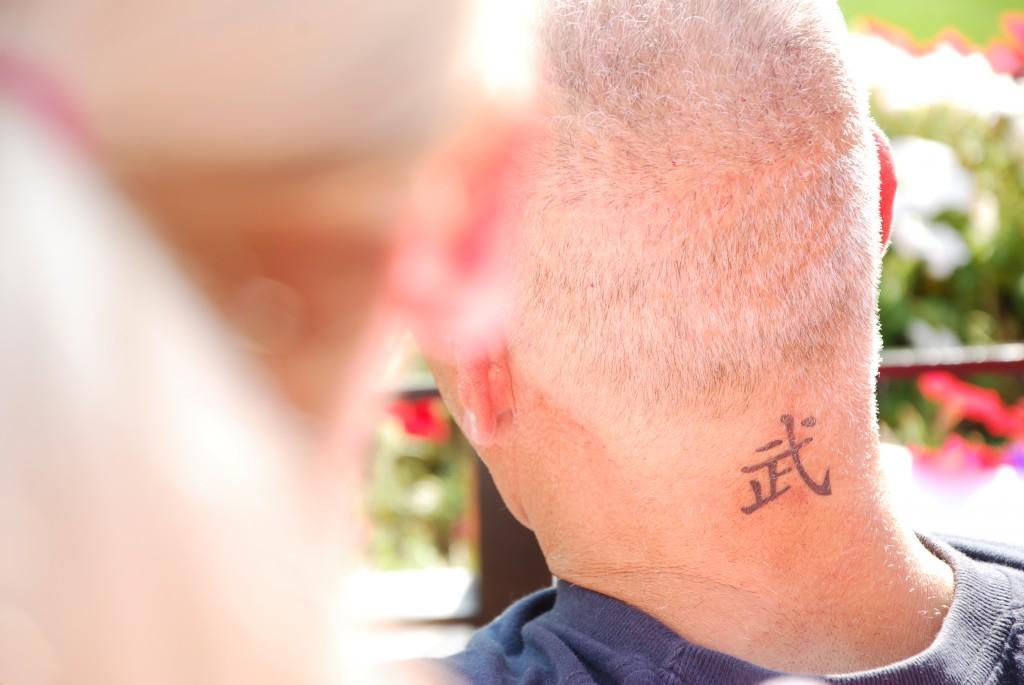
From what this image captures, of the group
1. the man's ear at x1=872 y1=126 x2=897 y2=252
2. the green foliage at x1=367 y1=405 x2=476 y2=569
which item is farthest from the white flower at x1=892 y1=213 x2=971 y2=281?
the man's ear at x1=872 y1=126 x2=897 y2=252

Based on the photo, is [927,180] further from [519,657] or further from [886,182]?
[519,657]

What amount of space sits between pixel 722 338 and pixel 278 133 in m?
0.67

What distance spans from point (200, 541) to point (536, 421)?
0.74 m

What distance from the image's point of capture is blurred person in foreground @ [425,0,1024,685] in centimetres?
107

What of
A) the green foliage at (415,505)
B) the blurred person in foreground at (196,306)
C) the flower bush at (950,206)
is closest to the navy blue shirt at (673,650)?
the blurred person in foreground at (196,306)

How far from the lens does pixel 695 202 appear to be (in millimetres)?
1071

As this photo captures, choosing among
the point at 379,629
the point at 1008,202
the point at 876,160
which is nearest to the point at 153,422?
the point at 379,629

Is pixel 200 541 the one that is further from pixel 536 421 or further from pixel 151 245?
pixel 536 421

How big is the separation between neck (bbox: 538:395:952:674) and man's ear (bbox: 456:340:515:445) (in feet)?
0.50

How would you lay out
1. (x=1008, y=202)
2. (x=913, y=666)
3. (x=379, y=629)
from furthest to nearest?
(x=1008, y=202)
(x=913, y=666)
(x=379, y=629)

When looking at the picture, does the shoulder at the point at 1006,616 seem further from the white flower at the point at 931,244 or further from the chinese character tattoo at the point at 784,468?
the white flower at the point at 931,244

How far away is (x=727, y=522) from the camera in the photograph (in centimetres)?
110

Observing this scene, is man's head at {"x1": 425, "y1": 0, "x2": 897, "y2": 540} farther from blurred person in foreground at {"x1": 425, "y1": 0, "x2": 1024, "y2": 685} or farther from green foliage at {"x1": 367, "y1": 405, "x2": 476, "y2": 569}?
green foliage at {"x1": 367, "y1": 405, "x2": 476, "y2": 569}

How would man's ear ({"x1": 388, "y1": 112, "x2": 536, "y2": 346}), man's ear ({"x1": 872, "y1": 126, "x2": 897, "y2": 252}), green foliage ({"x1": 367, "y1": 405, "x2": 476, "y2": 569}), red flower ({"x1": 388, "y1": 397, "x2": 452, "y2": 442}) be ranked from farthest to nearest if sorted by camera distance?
green foliage ({"x1": 367, "y1": 405, "x2": 476, "y2": 569}) < red flower ({"x1": 388, "y1": 397, "x2": 452, "y2": 442}) < man's ear ({"x1": 872, "y1": 126, "x2": 897, "y2": 252}) < man's ear ({"x1": 388, "y1": 112, "x2": 536, "y2": 346})
